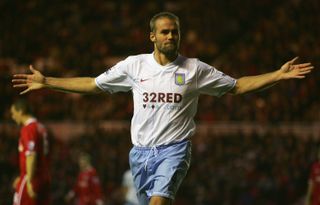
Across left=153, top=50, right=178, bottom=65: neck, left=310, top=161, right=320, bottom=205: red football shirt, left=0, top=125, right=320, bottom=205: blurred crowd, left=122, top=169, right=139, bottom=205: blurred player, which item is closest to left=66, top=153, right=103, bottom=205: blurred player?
left=0, top=125, right=320, bottom=205: blurred crowd

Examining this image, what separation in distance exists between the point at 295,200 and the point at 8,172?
5786 millimetres

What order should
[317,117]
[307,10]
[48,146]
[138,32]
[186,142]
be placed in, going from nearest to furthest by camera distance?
[186,142], [48,146], [317,117], [307,10], [138,32]

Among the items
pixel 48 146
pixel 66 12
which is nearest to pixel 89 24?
pixel 66 12

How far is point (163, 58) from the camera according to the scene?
598 cm

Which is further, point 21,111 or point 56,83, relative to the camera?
point 21,111

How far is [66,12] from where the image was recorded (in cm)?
2145

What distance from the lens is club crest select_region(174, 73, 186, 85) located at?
19.4 ft

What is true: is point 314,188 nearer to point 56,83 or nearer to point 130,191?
point 130,191

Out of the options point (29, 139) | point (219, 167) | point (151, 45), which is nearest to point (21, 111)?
point (29, 139)

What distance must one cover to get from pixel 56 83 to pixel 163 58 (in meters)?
0.95

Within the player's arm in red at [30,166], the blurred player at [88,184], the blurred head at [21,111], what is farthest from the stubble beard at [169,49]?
the blurred player at [88,184]

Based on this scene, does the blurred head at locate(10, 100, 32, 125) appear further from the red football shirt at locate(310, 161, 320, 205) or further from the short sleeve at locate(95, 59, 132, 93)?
the red football shirt at locate(310, 161, 320, 205)

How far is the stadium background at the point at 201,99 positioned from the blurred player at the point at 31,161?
5567mm

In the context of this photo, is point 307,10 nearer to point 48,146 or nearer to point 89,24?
point 89,24
